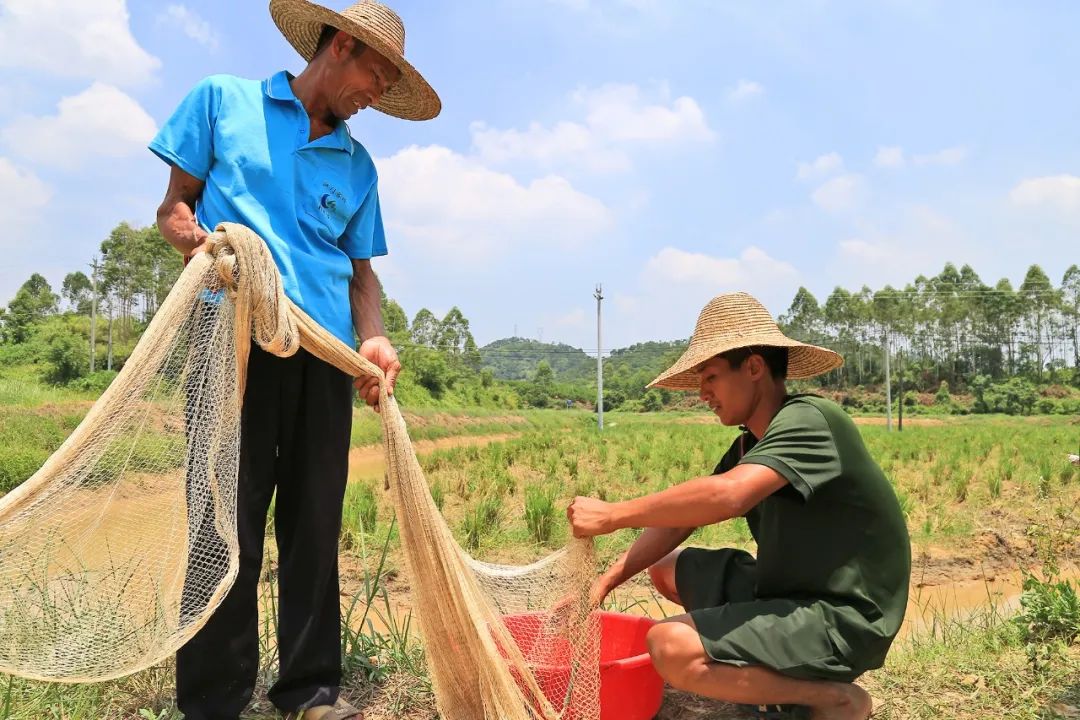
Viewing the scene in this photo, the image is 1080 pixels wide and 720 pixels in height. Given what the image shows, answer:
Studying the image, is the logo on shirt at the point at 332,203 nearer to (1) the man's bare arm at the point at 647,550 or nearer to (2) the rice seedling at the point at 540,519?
(1) the man's bare arm at the point at 647,550

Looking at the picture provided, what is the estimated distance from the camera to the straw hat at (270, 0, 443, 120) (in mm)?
1767

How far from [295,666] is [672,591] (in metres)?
1.14

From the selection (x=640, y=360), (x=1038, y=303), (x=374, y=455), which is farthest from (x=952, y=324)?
(x=374, y=455)

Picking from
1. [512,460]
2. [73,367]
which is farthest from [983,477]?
[73,367]

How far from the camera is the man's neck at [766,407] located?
197 cm

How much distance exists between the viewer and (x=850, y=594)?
1.78m

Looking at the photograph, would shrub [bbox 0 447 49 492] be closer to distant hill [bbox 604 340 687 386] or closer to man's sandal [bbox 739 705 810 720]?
man's sandal [bbox 739 705 810 720]

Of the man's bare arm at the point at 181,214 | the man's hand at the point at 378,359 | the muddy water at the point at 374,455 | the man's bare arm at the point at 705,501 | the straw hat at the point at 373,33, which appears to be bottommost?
the muddy water at the point at 374,455

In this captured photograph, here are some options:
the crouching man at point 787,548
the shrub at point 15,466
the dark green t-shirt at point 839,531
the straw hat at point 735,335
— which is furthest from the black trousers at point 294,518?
the shrub at point 15,466

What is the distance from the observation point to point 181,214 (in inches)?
68.7

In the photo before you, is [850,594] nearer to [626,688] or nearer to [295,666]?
[626,688]

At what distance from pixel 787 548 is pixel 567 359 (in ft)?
210

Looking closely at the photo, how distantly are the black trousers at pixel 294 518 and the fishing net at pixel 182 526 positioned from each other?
0.41ft

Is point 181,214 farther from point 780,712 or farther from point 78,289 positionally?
point 78,289
